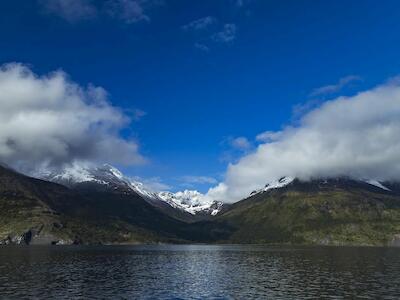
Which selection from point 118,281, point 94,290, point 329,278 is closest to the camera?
Result: point 94,290

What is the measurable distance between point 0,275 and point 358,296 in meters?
90.4

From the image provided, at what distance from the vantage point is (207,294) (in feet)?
326

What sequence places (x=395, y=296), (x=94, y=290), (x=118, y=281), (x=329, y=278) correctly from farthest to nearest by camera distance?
(x=329, y=278) < (x=118, y=281) < (x=94, y=290) < (x=395, y=296)

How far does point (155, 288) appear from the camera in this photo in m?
108

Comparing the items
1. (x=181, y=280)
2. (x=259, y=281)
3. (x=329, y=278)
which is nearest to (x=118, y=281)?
(x=181, y=280)

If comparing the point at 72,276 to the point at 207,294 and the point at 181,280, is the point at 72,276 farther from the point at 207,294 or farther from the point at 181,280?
the point at 207,294

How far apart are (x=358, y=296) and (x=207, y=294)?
98.6 ft

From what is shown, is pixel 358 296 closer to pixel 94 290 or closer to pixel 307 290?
pixel 307 290

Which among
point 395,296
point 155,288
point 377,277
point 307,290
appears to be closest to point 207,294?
point 155,288

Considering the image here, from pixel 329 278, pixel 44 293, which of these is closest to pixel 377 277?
pixel 329 278

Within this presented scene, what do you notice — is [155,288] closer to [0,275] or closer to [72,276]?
[72,276]

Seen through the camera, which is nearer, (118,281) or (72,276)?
(118,281)

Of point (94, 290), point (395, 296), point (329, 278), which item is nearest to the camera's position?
point (395, 296)

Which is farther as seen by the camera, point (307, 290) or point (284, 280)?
point (284, 280)
